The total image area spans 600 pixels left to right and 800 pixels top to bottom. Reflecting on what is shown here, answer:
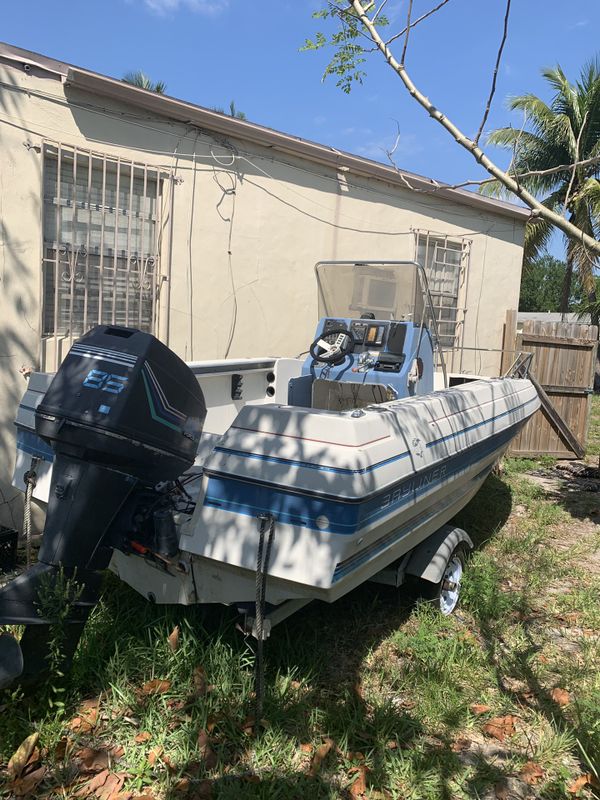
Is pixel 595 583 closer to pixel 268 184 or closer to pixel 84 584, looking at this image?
pixel 84 584

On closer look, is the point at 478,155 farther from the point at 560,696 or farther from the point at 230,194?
the point at 230,194

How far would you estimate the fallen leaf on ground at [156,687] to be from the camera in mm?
2793

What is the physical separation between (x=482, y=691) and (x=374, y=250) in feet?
17.5

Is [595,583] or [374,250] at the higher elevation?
[374,250]

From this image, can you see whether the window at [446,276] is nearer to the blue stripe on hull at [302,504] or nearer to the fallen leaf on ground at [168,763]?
the blue stripe on hull at [302,504]

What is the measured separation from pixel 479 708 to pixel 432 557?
35.5 inches

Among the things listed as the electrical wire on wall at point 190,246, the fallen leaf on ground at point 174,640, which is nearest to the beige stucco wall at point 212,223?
the electrical wire on wall at point 190,246

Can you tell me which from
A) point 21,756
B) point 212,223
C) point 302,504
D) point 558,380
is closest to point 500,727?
point 302,504

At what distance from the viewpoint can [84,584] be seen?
250cm

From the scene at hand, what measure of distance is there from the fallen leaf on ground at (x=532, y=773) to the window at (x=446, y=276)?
591 cm

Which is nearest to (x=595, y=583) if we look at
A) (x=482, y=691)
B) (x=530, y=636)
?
(x=530, y=636)

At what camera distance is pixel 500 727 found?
9.25 ft

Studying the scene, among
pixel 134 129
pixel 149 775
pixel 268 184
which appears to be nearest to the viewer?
pixel 149 775

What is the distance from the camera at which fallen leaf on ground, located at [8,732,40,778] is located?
238cm
